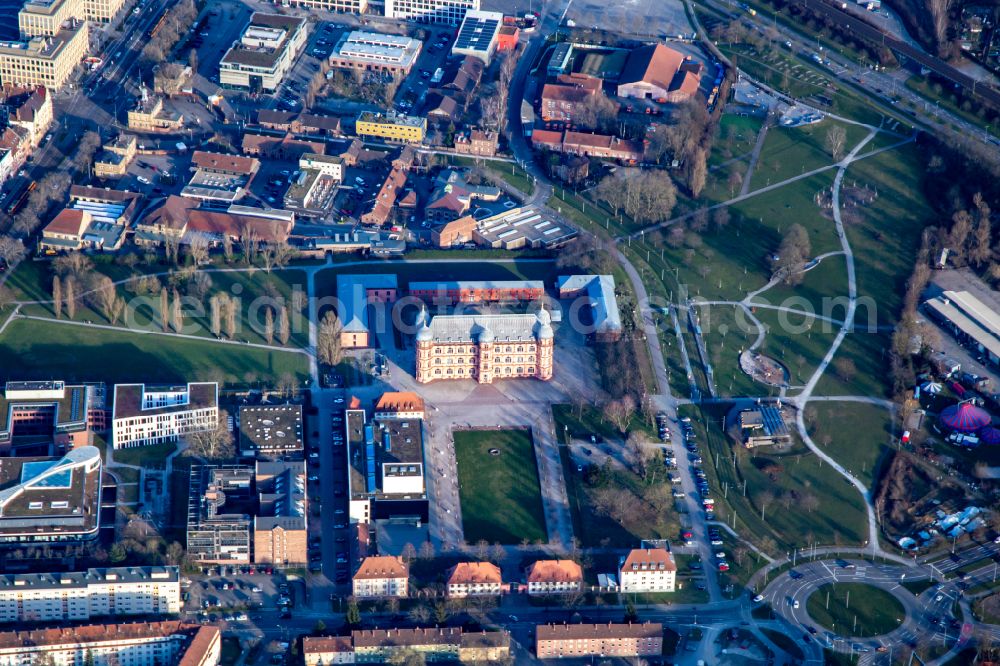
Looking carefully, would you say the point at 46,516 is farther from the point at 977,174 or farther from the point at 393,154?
the point at 977,174

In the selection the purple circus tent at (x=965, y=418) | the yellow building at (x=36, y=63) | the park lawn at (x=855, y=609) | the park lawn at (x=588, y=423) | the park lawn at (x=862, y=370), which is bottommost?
the yellow building at (x=36, y=63)

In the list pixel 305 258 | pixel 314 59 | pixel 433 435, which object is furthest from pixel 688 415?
→ pixel 314 59

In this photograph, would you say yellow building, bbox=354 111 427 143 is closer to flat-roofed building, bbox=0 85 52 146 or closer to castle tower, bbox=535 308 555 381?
flat-roofed building, bbox=0 85 52 146

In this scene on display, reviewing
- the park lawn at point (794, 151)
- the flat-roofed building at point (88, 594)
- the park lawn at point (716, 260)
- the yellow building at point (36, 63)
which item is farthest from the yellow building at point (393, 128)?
the flat-roofed building at point (88, 594)

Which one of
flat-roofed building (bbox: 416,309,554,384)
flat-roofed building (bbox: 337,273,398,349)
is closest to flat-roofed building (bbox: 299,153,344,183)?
flat-roofed building (bbox: 337,273,398,349)

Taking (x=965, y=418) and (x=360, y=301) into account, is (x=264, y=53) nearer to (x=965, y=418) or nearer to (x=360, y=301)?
(x=360, y=301)

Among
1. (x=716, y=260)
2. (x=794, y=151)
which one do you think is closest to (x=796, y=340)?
(x=716, y=260)

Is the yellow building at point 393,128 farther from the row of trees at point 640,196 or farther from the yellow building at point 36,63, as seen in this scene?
the yellow building at point 36,63
